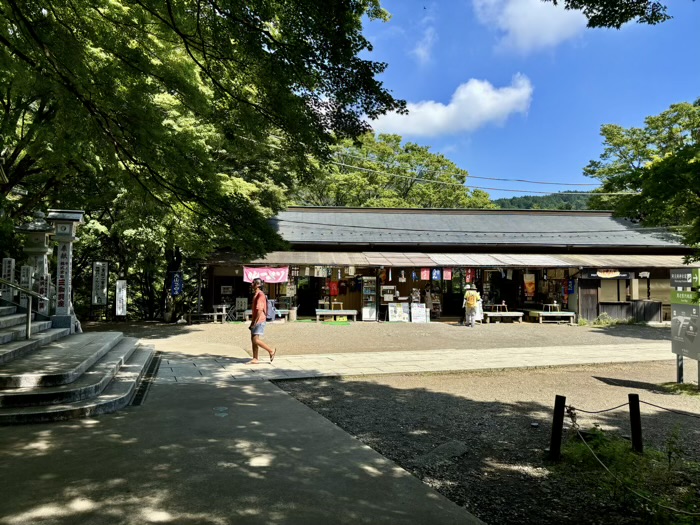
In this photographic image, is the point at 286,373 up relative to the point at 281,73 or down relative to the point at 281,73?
down

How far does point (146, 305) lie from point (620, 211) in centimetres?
1954

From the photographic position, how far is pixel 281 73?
4.59m

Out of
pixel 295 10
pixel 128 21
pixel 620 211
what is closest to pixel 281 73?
pixel 295 10

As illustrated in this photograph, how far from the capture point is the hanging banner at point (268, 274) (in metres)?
17.9

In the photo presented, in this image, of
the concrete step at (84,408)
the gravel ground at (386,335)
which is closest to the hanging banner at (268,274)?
the gravel ground at (386,335)

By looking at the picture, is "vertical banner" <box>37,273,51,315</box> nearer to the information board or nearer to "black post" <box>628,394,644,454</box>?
"black post" <box>628,394,644,454</box>

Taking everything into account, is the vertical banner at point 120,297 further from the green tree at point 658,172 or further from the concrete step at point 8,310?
the green tree at point 658,172

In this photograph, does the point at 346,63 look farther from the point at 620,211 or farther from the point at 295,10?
the point at 620,211

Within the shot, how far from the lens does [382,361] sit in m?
10.4

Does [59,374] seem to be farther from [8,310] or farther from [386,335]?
[386,335]

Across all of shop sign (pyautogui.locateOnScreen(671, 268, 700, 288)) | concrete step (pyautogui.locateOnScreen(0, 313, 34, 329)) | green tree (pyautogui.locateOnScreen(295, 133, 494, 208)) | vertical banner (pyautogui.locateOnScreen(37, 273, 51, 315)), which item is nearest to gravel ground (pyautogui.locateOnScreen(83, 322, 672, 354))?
vertical banner (pyautogui.locateOnScreen(37, 273, 51, 315))

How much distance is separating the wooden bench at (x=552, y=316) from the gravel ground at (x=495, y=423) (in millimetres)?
9408

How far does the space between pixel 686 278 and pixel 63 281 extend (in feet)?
42.2

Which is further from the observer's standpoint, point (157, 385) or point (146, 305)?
point (146, 305)
